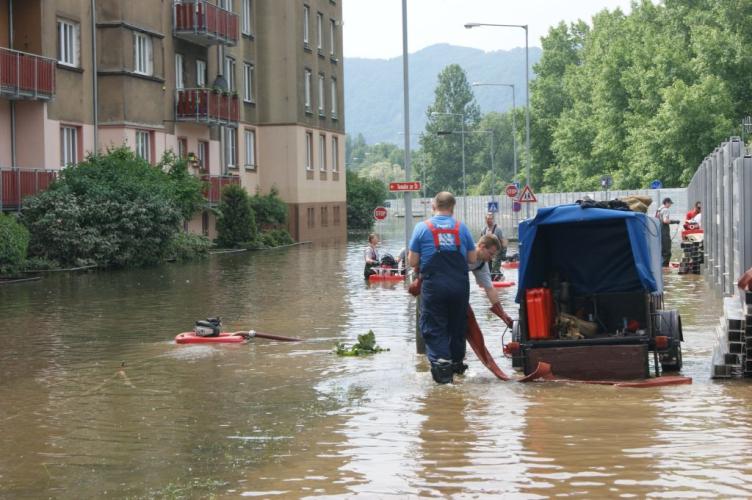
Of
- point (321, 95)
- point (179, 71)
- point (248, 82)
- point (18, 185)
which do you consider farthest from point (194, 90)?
point (321, 95)

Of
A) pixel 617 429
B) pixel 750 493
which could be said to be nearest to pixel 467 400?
pixel 617 429

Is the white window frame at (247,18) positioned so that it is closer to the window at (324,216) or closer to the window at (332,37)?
the window at (332,37)

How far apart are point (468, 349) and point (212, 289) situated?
1196cm

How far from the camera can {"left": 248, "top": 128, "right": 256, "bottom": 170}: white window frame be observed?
5631 cm

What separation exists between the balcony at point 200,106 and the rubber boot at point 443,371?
34.1m

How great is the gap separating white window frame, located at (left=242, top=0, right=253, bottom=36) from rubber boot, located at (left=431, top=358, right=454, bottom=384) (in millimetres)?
45268

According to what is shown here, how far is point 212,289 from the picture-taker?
87.8 ft

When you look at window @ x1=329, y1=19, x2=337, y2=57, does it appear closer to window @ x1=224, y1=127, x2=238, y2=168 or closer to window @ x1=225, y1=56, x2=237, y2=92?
window @ x1=225, y1=56, x2=237, y2=92

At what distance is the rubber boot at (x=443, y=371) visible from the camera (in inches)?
477

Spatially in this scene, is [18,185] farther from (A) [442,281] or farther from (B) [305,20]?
(B) [305,20]

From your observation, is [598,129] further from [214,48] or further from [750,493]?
[750,493]

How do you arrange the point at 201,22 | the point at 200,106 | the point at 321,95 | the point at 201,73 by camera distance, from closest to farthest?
1. the point at 200,106
2. the point at 201,22
3. the point at 201,73
4. the point at 321,95

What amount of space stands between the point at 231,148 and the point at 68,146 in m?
16.7

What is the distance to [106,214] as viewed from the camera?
34375 millimetres
